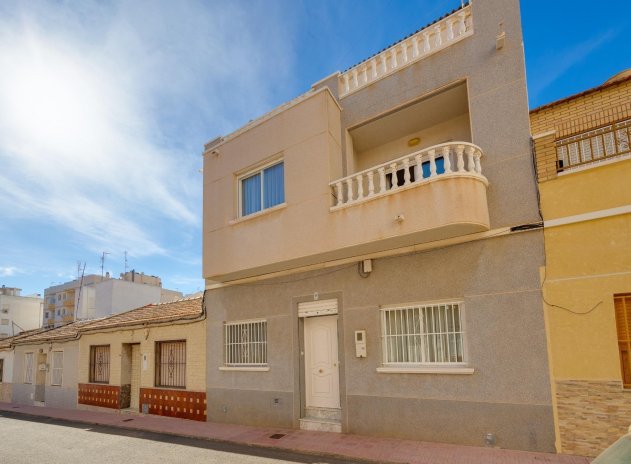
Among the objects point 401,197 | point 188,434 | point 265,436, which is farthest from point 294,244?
point 188,434

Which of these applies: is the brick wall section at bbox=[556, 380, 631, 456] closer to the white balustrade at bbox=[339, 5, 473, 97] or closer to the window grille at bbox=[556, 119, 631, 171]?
the window grille at bbox=[556, 119, 631, 171]

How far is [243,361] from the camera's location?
1065 centimetres

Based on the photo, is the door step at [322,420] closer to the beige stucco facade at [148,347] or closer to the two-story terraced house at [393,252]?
the two-story terraced house at [393,252]

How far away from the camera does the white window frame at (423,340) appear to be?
7.40 meters

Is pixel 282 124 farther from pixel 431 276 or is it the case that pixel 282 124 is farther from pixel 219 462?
pixel 219 462

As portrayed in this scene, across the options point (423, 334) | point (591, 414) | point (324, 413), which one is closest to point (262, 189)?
point (423, 334)

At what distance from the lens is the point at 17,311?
58938mm

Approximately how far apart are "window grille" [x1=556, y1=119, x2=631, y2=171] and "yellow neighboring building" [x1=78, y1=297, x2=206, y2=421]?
9632mm

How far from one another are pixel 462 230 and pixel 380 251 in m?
1.79

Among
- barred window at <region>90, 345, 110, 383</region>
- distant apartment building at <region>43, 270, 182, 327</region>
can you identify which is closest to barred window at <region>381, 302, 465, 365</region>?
barred window at <region>90, 345, 110, 383</region>

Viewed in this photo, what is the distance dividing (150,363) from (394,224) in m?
9.54

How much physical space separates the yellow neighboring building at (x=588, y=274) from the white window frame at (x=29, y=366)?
20.6m

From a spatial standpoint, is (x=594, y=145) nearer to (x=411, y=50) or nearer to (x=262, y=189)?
(x=411, y=50)

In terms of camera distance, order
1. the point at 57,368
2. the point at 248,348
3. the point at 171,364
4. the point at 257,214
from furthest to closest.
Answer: the point at 57,368, the point at 171,364, the point at 248,348, the point at 257,214
